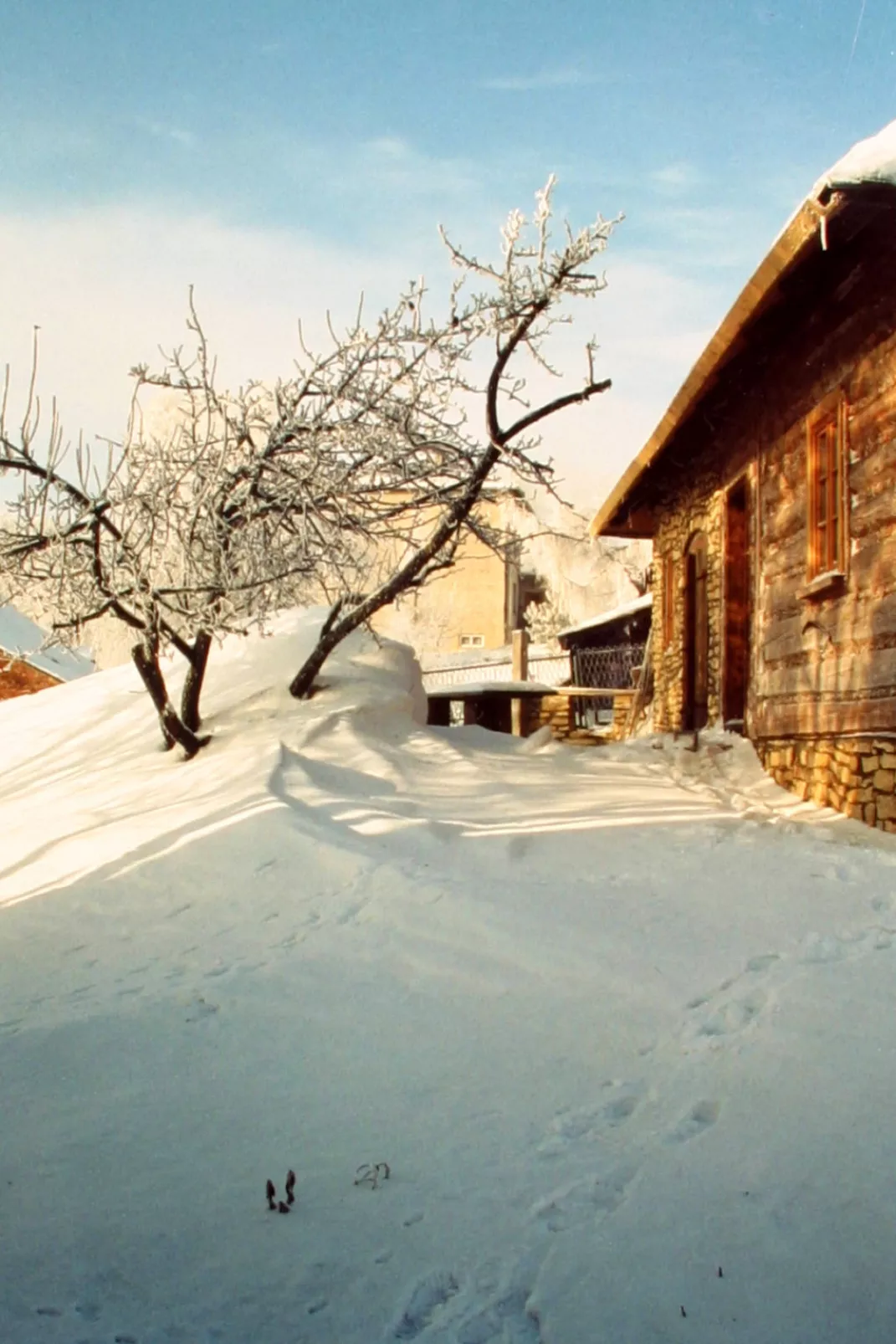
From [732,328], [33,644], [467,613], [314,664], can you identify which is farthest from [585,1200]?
[467,613]

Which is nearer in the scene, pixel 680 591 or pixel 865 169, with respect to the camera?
pixel 865 169

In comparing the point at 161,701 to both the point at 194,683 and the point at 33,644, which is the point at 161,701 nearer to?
the point at 194,683

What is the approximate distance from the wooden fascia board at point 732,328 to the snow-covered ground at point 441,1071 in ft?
11.4

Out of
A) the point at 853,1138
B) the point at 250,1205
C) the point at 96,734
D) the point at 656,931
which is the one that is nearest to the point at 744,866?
the point at 656,931

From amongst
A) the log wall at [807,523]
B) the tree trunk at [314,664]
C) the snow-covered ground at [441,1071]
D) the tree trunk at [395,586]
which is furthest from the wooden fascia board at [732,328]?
the tree trunk at [314,664]

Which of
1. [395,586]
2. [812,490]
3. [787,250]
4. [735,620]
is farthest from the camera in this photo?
[735,620]

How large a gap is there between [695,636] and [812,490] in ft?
14.2

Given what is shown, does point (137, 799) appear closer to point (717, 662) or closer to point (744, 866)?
point (744, 866)

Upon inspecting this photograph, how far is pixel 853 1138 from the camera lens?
8.82 ft

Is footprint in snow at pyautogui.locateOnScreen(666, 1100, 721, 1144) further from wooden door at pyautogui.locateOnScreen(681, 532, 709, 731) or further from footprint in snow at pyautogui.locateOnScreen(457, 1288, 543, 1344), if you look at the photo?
wooden door at pyautogui.locateOnScreen(681, 532, 709, 731)

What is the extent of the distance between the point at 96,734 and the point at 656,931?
6.61 metres

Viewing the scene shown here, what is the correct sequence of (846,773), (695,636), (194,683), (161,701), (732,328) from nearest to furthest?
1. (846,773)
2. (732,328)
3. (161,701)
4. (194,683)
5. (695,636)

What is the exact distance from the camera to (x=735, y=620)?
411 inches

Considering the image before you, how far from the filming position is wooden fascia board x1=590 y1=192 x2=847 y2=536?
18.7ft
